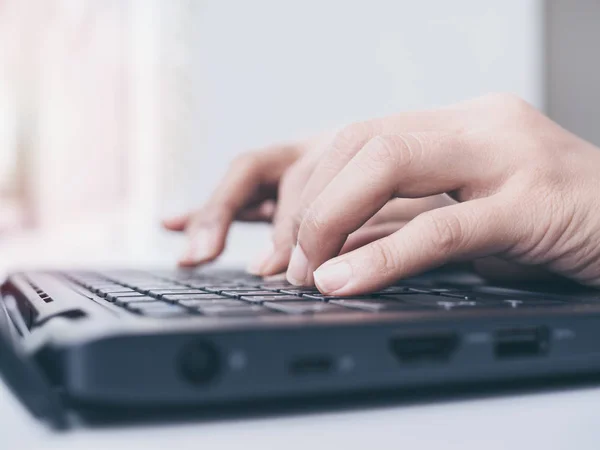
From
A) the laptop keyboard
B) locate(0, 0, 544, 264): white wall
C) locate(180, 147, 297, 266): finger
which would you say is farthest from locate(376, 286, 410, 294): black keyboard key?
locate(0, 0, 544, 264): white wall

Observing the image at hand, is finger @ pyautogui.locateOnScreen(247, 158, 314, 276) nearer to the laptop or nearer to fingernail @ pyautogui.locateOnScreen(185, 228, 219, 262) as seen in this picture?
fingernail @ pyautogui.locateOnScreen(185, 228, 219, 262)

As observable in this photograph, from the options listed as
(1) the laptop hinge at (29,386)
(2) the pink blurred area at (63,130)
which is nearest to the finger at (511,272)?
(1) the laptop hinge at (29,386)

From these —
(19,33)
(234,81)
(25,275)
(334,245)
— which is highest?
(19,33)

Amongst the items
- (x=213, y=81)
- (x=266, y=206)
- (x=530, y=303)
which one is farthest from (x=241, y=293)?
(x=213, y=81)

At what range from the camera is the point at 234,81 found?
2.13 metres

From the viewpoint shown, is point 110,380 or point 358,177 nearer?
point 110,380

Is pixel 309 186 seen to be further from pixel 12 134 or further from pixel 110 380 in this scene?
pixel 12 134

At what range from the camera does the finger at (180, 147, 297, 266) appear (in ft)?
3.52

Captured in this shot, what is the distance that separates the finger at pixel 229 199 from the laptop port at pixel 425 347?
73 centimetres

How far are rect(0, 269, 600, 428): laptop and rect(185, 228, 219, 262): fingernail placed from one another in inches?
23.7

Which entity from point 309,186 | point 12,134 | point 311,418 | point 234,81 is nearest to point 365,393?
point 311,418

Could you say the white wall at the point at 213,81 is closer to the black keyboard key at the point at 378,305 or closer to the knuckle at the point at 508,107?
the knuckle at the point at 508,107

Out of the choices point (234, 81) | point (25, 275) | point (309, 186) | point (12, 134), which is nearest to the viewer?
point (309, 186)

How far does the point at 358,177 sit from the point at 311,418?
0.27 m
